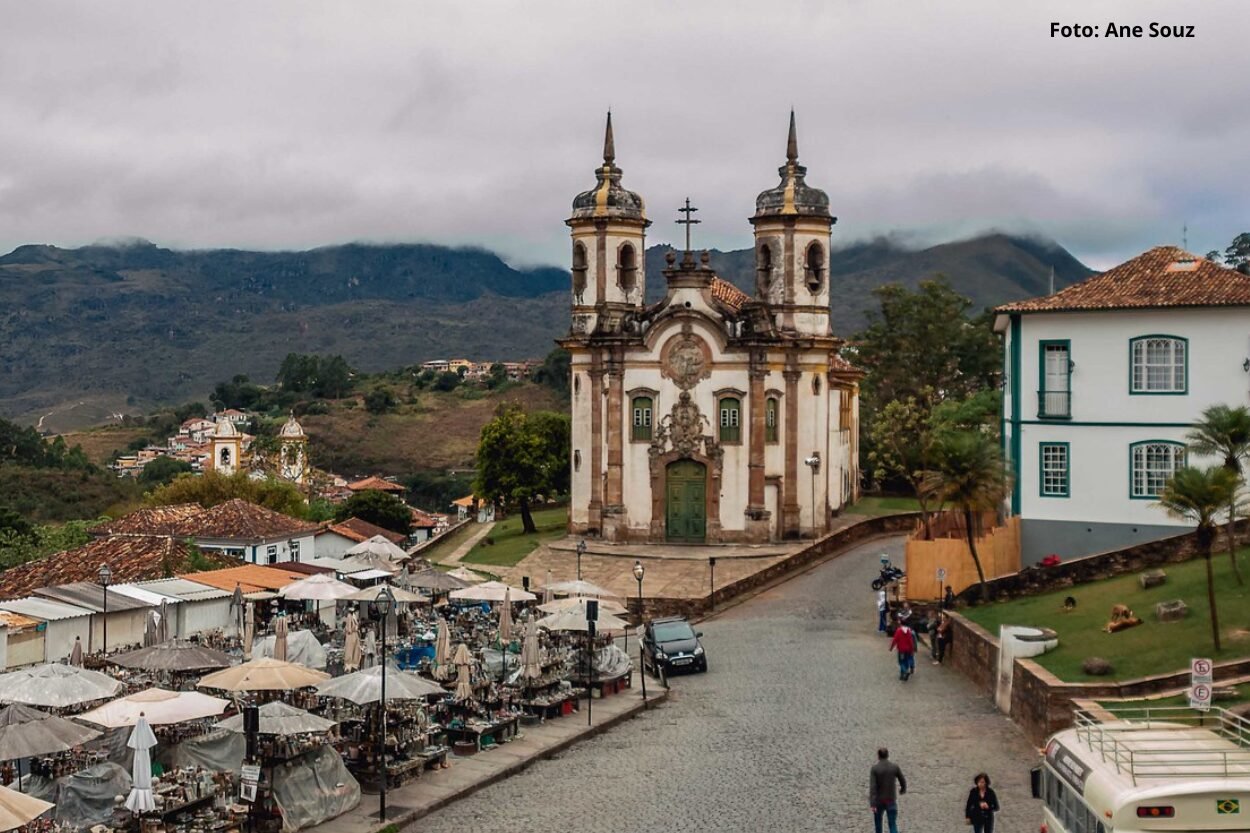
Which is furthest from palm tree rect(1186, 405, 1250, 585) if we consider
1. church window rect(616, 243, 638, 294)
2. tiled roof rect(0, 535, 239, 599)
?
tiled roof rect(0, 535, 239, 599)

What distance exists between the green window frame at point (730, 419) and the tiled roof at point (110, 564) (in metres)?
16.0

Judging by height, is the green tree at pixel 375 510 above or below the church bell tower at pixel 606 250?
below

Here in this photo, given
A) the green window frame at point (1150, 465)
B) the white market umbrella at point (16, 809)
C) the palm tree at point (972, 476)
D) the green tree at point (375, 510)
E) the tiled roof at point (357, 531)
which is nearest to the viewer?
the white market umbrella at point (16, 809)

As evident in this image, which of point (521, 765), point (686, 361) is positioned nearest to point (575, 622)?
point (521, 765)

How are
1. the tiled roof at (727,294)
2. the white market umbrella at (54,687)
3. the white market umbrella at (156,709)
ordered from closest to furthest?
the white market umbrella at (156,709)
the white market umbrella at (54,687)
the tiled roof at (727,294)

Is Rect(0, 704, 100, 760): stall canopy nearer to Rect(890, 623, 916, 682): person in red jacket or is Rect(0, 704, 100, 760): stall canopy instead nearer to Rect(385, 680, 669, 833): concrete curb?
Rect(385, 680, 669, 833): concrete curb

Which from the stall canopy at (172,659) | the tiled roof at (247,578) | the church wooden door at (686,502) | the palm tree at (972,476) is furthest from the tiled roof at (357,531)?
the stall canopy at (172,659)

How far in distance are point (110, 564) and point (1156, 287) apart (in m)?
28.1

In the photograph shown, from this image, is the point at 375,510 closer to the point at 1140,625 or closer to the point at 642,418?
the point at 642,418

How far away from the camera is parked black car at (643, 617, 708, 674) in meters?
30.2

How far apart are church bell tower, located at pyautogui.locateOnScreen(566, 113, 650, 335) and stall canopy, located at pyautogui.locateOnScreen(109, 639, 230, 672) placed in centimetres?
2702

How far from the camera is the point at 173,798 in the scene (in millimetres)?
18062

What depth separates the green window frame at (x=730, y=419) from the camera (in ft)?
159

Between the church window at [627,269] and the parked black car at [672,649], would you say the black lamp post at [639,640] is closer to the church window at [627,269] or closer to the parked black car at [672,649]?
the parked black car at [672,649]
